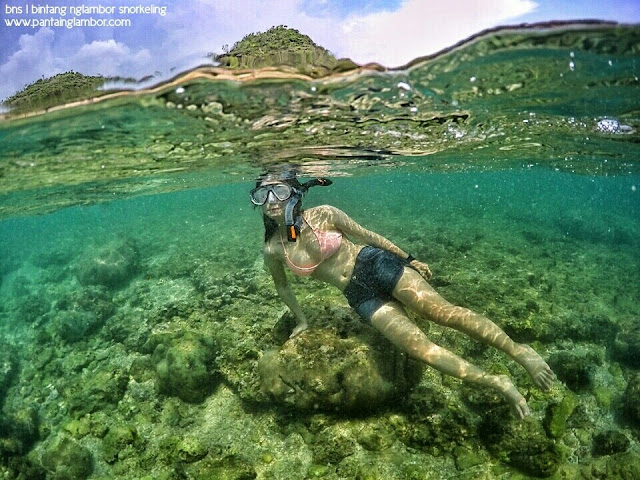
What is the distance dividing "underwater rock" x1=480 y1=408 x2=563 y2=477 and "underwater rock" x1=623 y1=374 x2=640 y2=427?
1.85 meters

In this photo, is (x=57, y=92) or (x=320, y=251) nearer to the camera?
(x=320, y=251)

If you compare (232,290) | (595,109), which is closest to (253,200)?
(232,290)

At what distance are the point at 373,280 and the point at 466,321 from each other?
1570 millimetres

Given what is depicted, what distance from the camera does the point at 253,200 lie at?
7238 mm

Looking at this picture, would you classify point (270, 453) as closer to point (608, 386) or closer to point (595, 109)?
point (608, 386)

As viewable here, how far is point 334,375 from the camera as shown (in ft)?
19.4

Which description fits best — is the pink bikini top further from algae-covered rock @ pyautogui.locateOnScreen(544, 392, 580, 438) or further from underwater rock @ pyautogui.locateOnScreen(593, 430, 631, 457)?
underwater rock @ pyautogui.locateOnScreen(593, 430, 631, 457)

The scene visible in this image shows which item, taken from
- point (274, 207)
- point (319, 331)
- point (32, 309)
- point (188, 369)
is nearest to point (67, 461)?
point (188, 369)

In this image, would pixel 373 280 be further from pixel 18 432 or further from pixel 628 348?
pixel 18 432

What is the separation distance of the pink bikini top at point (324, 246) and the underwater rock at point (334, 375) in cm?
128

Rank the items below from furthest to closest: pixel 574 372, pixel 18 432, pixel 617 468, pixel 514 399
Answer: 1. pixel 18 432
2. pixel 574 372
3. pixel 617 468
4. pixel 514 399

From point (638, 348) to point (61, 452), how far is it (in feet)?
37.3

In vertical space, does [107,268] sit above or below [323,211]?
below

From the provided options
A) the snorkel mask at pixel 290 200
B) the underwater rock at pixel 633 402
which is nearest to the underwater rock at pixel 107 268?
the snorkel mask at pixel 290 200
